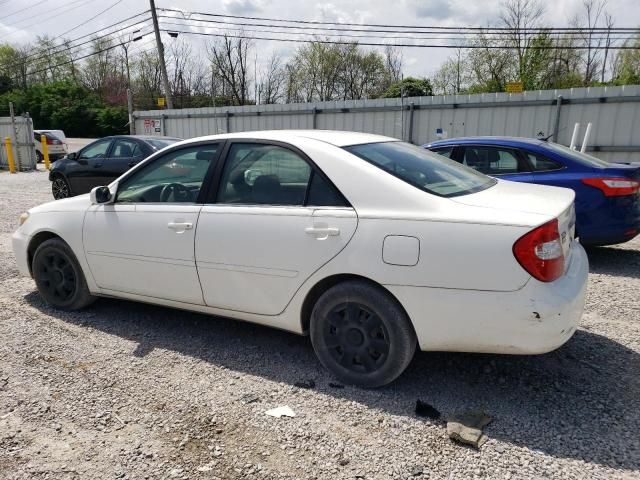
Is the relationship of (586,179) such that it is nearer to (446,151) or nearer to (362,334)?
(446,151)

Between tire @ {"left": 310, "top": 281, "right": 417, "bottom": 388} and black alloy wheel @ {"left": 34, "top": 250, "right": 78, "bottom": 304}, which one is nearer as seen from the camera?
tire @ {"left": 310, "top": 281, "right": 417, "bottom": 388}

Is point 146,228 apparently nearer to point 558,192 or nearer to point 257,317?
point 257,317

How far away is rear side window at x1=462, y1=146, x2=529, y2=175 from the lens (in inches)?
245

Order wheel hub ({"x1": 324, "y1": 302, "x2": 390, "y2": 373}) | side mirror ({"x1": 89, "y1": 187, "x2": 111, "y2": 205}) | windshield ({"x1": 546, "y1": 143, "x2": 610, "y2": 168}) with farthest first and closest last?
1. windshield ({"x1": 546, "y1": 143, "x2": 610, "y2": 168})
2. side mirror ({"x1": 89, "y1": 187, "x2": 111, "y2": 205})
3. wheel hub ({"x1": 324, "y1": 302, "x2": 390, "y2": 373})

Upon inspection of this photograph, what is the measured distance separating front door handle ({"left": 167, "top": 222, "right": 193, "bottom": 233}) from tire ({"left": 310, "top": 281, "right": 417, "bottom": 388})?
110 cm

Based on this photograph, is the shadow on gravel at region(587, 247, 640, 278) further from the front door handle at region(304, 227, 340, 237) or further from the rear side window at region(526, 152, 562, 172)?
the front door handle at region(304, 227, 340, 237)

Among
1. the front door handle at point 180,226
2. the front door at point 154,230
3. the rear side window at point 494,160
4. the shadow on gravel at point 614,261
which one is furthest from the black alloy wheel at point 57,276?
the shadow on gravel at point 614,261

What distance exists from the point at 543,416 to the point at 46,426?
2807mm

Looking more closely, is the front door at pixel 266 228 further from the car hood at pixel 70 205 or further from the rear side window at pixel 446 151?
the rear side window at pixel 446 151

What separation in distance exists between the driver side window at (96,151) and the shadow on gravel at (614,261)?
9418 millimetres

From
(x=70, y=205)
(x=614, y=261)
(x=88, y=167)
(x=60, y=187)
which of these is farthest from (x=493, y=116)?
(x=70, y=205)

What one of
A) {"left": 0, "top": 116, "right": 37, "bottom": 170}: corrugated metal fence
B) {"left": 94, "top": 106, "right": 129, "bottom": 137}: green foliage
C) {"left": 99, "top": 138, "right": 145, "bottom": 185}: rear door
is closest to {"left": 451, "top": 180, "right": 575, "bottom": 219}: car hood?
{"left": 99, "top": 138, "right": 145, "bottom": 185}: rear door

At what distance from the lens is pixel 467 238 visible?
104 inches

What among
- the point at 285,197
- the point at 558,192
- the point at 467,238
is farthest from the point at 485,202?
the point at 285,197
